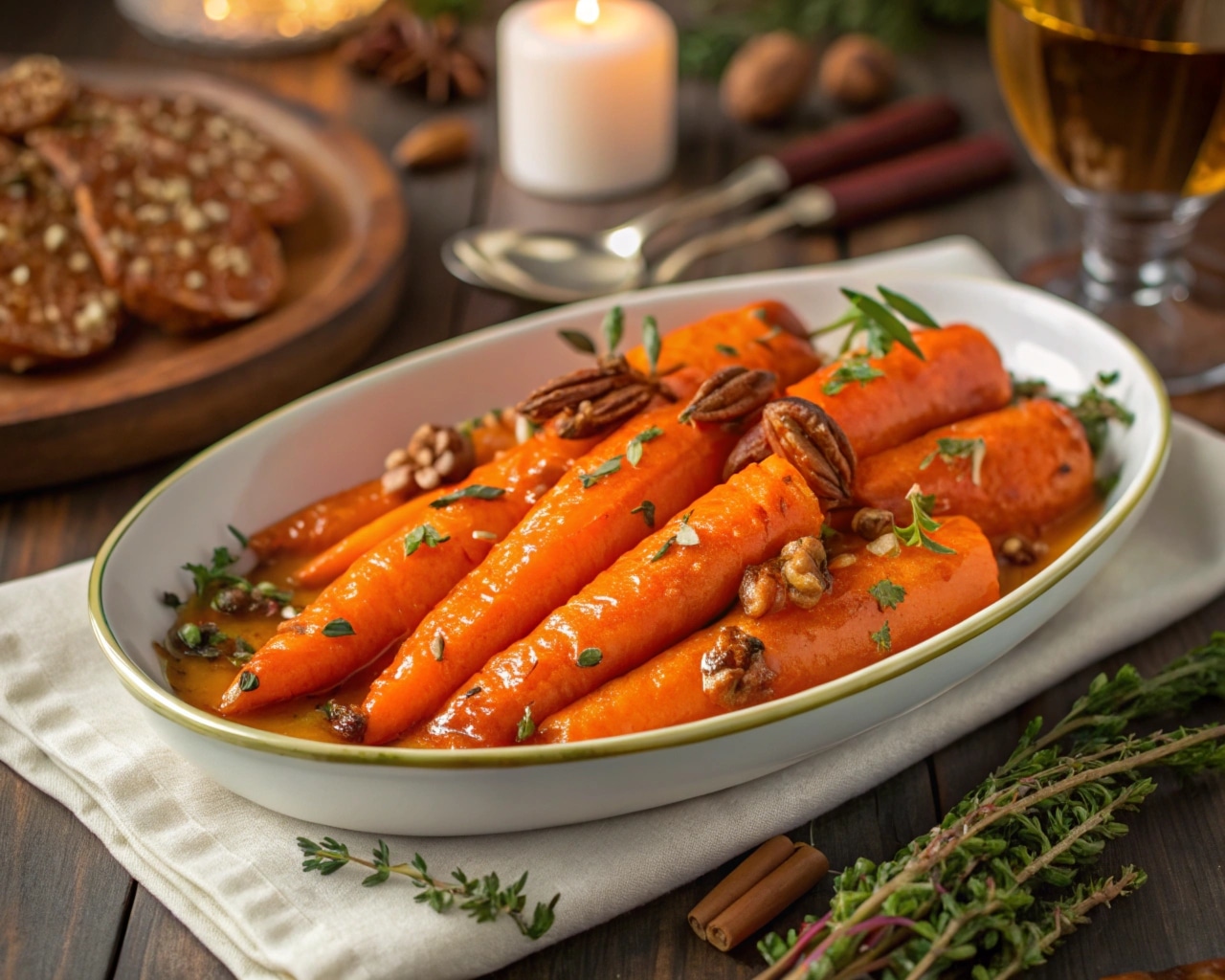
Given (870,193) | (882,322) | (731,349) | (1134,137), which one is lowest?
(870,193)

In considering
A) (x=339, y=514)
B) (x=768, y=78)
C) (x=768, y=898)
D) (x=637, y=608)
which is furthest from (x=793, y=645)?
(x=768, y=78)

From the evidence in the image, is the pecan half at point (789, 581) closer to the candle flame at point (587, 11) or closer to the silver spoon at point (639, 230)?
the silver spoon at point (639, 230)

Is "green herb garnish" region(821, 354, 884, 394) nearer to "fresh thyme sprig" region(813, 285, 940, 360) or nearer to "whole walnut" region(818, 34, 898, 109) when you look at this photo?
"fresh thyme sprig" region(813, 285, 940, 360)

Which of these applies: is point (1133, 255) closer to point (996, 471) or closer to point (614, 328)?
point (996, 471)

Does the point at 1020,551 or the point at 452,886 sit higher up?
the point at 1020,551

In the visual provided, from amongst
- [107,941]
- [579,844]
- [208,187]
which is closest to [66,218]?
[208,187]

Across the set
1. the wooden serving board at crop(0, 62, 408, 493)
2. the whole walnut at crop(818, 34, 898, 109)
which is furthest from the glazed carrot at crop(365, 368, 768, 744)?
the whole walnut at crop(818, 34, 898, 109)

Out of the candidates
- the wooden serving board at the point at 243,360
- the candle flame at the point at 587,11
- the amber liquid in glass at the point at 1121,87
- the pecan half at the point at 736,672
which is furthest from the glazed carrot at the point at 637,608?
the candle flame at the point at 587,11
